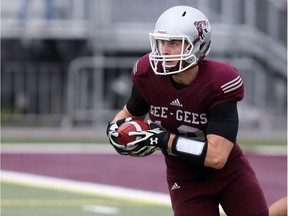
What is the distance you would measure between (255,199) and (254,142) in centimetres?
1023

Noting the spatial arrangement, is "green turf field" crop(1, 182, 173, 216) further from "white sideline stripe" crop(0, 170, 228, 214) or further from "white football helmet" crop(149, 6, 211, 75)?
"white football helmet" crop(149, 6, 211, 75)

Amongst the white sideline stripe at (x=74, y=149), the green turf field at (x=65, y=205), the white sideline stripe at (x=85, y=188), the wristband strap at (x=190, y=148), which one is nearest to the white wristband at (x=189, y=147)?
the wristband strap at (x=190, y=148)

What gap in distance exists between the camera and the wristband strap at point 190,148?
4391 mm

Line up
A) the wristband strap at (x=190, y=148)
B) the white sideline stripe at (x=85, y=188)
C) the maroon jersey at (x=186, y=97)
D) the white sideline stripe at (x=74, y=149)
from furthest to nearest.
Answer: the white sideline stripe at (x=74, y=149), the white sideline stripe at (x=85, y=188), the maroon jersey at (x=186, y=97), the wristband strap at (x=190, y=148)

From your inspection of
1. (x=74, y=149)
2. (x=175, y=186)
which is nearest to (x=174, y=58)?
(x=175, y=186)

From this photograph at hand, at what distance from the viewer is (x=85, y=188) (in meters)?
8.98

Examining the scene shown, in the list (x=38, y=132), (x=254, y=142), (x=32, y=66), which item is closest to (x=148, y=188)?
(x=254, y=142)

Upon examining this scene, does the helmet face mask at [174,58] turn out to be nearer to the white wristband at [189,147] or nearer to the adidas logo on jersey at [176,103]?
the adidas logo on jersey at [176,103]

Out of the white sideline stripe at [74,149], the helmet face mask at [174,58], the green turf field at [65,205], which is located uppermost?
the helmet face mask at [174,58]

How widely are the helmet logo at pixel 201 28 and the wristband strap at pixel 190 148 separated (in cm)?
54

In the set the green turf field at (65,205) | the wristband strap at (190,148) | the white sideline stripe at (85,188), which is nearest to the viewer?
the wristband strap at (190,148)

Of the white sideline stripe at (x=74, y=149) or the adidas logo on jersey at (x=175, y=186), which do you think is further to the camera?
the white sideline stripe at (x=74, y=149)

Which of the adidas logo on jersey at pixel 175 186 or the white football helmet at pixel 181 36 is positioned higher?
the white football helmet at pixel 181 36

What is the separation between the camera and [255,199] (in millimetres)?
4695
